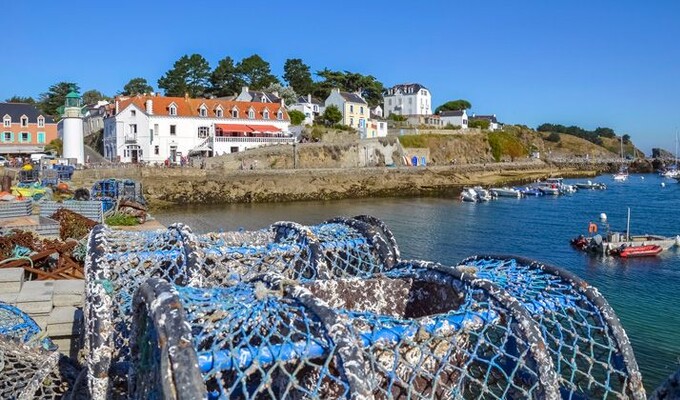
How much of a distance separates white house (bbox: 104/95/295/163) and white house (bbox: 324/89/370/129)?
1573 centimetres

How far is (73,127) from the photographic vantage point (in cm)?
4238

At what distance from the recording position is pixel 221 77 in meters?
71.1

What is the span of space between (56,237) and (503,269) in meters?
11.7

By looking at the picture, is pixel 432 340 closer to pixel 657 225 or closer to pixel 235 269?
pixel 235 269

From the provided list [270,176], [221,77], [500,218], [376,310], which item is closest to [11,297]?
[376,310]

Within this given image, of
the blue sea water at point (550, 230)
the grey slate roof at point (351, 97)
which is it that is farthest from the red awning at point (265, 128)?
the grey slate roof at point (351, 97)

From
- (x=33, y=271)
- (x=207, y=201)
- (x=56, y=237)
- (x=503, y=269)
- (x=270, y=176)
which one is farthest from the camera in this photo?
(x=270, y=176)

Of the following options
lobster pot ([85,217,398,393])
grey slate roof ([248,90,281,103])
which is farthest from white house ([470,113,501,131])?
lobster pot ([85,217,398,393])

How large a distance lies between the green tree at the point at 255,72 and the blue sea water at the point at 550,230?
3253cm

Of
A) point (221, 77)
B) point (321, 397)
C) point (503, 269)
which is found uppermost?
point (221, 77)

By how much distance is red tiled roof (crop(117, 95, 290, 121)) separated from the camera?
48934 mm

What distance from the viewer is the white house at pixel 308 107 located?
6688 cm

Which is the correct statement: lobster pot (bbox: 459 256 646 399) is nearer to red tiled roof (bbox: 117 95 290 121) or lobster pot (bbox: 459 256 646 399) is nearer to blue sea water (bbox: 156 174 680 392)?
blue sea water (bbox: 156 174 680 392)

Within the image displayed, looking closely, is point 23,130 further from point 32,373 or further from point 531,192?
point 32,373
